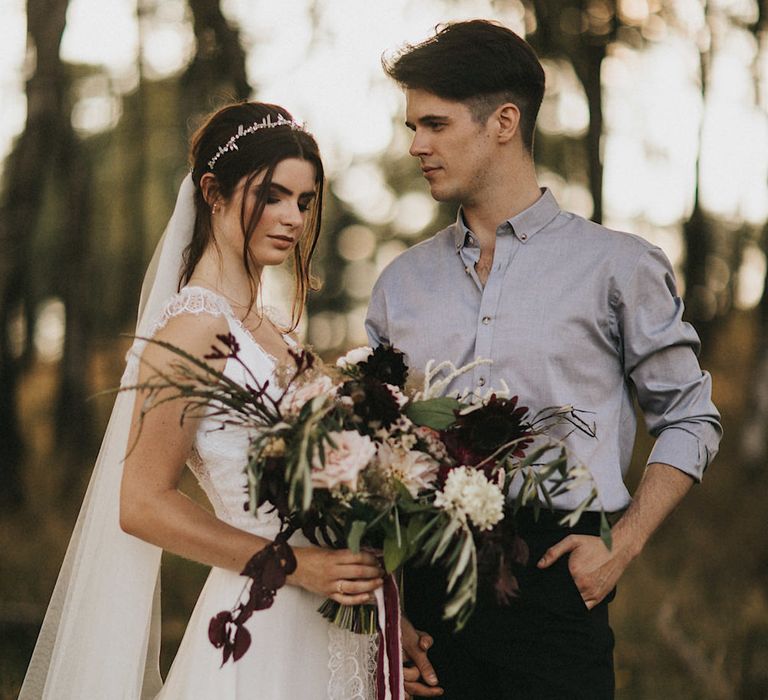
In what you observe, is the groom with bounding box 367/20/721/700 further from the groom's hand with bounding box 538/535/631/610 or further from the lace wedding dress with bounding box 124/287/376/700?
the lace wedding dress with bounding box 124/287/376/700

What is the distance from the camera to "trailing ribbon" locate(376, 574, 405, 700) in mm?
2826

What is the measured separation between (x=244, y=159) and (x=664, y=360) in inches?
58.2

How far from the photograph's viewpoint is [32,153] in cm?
902

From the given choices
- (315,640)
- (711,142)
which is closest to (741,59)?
(711,142)

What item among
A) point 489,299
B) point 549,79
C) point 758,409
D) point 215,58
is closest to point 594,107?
point 215,58

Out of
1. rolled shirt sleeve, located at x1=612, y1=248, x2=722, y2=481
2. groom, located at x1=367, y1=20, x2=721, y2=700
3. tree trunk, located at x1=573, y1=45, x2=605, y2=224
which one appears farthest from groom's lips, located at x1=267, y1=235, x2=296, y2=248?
tree trunk, located at x1=573, y1=45, x2=605, y2=224

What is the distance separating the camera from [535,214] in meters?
3.44

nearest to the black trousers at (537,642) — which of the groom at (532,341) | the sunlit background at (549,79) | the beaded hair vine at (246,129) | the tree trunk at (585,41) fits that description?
the groom at (532,341)

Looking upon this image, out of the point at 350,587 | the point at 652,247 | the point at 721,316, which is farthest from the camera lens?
the point at 721,316

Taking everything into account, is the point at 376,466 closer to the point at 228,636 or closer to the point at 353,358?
the point at 353,358

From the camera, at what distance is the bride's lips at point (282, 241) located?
3.23 m

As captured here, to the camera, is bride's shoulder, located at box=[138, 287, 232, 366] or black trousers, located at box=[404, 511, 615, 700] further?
black trousers, located at box=[404, 511, 615, 700]

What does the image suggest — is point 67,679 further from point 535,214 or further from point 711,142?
point 711,142

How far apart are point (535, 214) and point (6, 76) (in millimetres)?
10745
